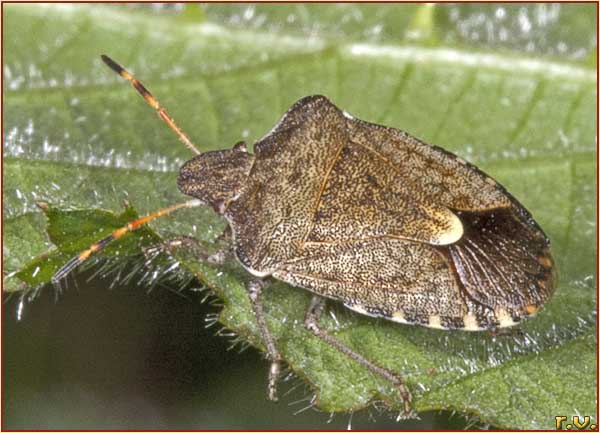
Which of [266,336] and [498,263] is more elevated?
[498,263]

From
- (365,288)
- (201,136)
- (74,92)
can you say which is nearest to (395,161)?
(365,288)

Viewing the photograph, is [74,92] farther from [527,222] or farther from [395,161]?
[527,222]

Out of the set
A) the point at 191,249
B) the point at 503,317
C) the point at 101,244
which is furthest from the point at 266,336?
the point at 503,317

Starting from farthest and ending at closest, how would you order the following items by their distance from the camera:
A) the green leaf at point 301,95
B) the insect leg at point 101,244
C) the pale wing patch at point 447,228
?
1. the green leaf at point 301,95
2. the pale wing patch at point 447,228
3. the insect leg at point 101,244

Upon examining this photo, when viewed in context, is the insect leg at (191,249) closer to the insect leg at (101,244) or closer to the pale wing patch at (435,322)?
the insect leg at (101,244)

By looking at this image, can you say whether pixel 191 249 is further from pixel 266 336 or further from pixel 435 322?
pixel 435 322

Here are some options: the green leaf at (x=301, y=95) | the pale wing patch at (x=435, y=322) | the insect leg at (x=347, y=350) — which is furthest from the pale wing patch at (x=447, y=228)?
the insect leg at (x=347, y=350)

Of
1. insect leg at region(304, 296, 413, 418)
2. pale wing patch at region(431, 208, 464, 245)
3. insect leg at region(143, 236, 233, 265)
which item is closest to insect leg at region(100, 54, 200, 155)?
insect leg at region(143, 236, 233, 265)
